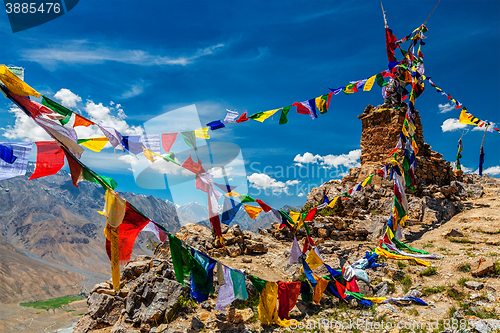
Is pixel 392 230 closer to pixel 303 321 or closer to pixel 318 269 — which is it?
pixel 318 269

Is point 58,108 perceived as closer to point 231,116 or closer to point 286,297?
point 231,116

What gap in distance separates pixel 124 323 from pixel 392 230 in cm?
946

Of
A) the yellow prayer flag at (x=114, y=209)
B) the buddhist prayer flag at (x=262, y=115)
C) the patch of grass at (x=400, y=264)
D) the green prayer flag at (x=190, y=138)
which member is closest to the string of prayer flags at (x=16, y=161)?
the yellow prayer flag at (x=114, y=209)

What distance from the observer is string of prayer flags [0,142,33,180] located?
4.18 m

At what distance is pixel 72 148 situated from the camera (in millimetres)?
4566

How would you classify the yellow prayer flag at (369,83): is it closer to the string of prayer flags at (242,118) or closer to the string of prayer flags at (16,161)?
the string of prayer flags at (242,118)

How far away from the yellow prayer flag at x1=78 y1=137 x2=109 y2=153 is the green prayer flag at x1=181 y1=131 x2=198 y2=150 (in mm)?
2345

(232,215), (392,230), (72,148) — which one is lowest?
(392,230)

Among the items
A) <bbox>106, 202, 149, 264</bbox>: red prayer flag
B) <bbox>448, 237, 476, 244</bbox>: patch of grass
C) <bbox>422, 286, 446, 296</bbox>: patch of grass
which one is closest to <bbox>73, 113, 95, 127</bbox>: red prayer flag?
<bbox>106, 202, 149, 264</bbox>: red prayer flag

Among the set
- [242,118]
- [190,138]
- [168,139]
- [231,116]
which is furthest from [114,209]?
[242,118]

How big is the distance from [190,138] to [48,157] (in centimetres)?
391

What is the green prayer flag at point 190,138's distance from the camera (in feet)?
25.7

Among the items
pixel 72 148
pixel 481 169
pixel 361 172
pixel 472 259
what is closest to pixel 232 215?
pixel 72 148

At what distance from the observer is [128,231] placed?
4629 millimetres
